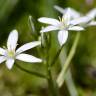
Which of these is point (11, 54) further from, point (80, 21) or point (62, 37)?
point (80, 21)

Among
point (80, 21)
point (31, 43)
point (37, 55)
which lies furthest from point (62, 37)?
point (37, 55)

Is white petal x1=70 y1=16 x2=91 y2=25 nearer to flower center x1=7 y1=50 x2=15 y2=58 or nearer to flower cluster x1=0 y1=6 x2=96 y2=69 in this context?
flower cluster x1=0 y1=6 x2=96 y2=69

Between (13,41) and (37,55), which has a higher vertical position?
(13,41)

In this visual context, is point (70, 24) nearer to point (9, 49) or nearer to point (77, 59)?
point (9, 49)

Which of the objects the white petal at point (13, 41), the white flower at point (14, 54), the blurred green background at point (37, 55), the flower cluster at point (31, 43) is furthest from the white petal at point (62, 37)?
the blurred green background at point (37, 55)

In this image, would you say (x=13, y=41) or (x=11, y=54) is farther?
(x=13, y=41)

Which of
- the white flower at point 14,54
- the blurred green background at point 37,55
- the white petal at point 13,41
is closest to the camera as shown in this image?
the white flower at point 14,54

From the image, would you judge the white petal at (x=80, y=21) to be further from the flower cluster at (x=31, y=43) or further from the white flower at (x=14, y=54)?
the white flower at (x=14, y=54)

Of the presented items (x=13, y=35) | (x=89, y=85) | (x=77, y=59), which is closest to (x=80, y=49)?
(x=77, y=59)

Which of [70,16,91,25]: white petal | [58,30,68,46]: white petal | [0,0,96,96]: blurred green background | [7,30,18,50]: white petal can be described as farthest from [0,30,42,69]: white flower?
[0,0,96,96]: blurred green background
